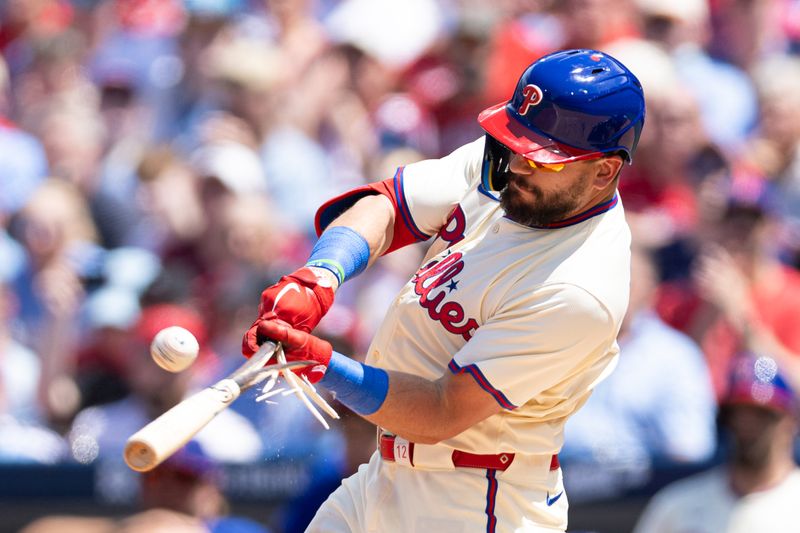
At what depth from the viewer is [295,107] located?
25.8 feet

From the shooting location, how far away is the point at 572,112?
346cm

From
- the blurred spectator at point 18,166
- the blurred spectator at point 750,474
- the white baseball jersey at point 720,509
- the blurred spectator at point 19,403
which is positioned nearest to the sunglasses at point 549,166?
the blurred spectator at point 750,474

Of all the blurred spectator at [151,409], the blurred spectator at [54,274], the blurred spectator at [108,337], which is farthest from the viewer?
the blurred spectator at [54,274]

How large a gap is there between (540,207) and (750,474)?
7.89 ft

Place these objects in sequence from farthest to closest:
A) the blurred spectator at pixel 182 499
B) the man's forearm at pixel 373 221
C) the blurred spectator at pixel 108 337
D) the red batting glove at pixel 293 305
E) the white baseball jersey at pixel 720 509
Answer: the blurred spectator at pixel 108 337
the white baseball jersey at pixel 720 509
the blurred spectator at pixel 182 499
the man's forearm at pixel 373 221
the red batting glove at pixel 293 305

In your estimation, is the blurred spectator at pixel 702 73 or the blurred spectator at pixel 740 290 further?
the blurred spectator at pixel 702 73

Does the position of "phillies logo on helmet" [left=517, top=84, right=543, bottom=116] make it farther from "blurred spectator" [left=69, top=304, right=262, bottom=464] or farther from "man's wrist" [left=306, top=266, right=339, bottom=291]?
"blurred spectator" [left=69, top=304, right=262, bottom=464]

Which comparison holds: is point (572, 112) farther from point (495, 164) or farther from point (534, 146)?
point (495, 164)

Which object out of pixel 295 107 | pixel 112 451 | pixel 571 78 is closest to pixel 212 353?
pixel 112 451

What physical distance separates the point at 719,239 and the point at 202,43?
348 centimetres

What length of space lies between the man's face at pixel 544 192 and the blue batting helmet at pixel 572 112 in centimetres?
7

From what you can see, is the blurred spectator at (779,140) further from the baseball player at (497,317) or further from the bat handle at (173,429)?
the bat handle at (173,429)

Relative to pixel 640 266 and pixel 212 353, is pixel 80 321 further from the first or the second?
pixel 640 266

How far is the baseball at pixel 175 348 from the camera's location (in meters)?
3.15
